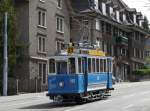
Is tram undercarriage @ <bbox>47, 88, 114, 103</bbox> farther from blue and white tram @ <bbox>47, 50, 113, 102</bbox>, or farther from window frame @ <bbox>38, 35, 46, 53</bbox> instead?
window frame @ <bbox>38, 35, 46, 53</bbox>

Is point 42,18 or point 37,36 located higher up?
point 42,18

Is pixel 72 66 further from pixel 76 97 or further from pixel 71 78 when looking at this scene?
pixel 76 97

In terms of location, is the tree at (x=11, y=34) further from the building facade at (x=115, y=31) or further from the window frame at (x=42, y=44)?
the building facade at (x=115, y=31)

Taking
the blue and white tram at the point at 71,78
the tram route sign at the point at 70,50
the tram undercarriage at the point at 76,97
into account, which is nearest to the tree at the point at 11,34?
the tram undercarriage at the point at 76,97

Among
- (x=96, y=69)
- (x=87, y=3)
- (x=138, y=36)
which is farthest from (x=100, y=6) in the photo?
(x=96, y=69)

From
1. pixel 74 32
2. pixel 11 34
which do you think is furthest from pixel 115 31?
pixel 11 34

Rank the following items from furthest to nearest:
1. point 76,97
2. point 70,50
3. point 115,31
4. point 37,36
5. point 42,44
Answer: point 115,31 < point 42,44 < point 37,36 < point 70,50 < point 76,97

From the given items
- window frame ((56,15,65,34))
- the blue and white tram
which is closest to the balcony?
window frame ((56,15,65,34))

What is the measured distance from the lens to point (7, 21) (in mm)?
47438

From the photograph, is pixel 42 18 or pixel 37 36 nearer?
pixel 37 36

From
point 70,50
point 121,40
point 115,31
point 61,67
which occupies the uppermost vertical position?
point 115,31

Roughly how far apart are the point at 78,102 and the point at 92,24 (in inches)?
1528

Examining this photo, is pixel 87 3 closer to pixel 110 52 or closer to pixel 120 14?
pixel 110 52

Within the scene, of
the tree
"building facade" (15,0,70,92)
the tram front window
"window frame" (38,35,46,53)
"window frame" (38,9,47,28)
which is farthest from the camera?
"window frame" (38,9,47,28)
